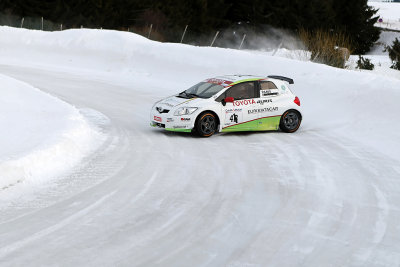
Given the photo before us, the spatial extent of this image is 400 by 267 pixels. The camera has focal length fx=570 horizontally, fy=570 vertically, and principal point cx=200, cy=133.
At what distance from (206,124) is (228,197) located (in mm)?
5248

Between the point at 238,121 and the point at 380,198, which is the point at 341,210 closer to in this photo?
the point at 380,198

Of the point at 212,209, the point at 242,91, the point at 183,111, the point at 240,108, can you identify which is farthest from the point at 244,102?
the point at 212,209

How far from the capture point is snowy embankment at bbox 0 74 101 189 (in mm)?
9516

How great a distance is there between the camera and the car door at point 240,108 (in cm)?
1438

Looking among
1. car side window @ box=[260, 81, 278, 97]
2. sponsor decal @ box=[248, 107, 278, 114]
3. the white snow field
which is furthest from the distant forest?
sponsor decal @ box=[248, 107, 278, 114]

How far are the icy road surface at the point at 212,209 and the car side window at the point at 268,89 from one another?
6.76ft

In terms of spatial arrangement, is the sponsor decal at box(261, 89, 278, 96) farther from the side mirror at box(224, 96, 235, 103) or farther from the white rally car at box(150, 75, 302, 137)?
the side mirror at box(224, 96, 235, 103)

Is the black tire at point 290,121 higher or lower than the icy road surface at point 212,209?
higher

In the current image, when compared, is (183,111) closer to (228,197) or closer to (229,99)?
(229,99)

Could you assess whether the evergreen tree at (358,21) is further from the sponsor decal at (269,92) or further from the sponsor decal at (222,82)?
the sponsor decal at (222,82)

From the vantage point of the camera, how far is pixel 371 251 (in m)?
6.90

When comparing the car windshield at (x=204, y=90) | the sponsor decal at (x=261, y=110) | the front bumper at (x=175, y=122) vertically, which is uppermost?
the car windshield at (x=204, y=90)

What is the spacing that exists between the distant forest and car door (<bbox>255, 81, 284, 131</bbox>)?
43.1 metres

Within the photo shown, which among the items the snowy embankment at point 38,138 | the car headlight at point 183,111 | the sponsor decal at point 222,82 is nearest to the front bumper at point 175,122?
the car headlight at point 183,111
